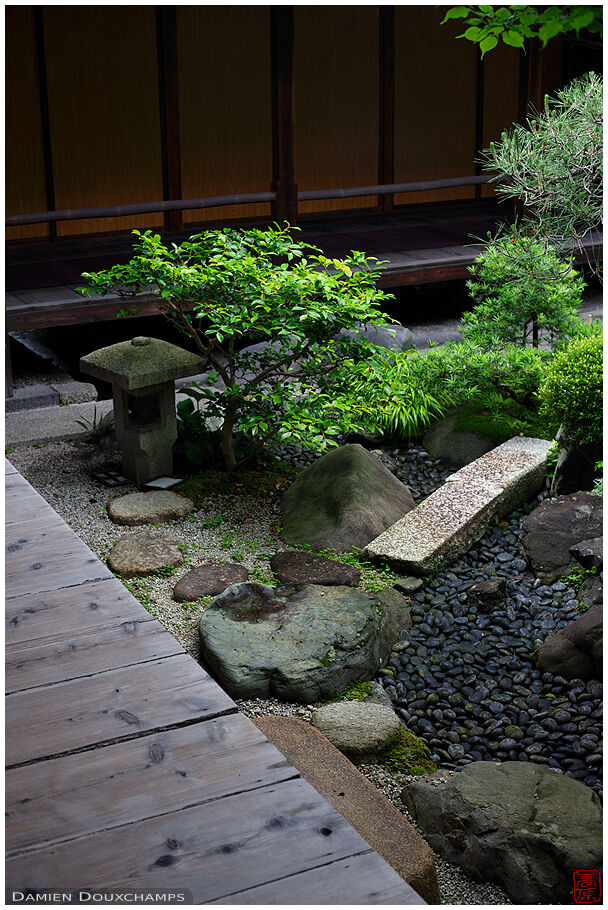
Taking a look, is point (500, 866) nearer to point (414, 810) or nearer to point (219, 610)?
point (414, 810)

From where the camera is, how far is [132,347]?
5867 millimetres

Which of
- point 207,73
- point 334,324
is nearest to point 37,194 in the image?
point 207,73

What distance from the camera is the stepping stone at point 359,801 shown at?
2.92 metres

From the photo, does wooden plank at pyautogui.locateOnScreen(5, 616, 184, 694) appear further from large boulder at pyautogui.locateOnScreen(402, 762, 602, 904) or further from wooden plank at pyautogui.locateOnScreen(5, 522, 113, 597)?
large boulder at pyautogui.locateOnScreen(402, 762, 602, 904)

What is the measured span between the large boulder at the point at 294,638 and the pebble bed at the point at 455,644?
0.31 feet

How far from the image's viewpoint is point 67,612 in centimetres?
262

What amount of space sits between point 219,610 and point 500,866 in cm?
181

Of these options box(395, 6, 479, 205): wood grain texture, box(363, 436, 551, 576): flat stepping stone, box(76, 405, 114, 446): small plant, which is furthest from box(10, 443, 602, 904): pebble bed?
box(395, 6, 479, 205): wood grain texture

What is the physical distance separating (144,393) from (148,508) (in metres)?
0.70

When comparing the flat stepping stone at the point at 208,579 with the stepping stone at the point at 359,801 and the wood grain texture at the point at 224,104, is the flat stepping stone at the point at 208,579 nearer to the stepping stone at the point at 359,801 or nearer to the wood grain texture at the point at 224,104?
the stepping stone at the point at 359,801

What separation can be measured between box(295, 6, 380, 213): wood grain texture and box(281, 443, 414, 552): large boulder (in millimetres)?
6134

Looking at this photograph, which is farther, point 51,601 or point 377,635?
point 377,635

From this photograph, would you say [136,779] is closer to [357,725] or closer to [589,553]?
[357,725]

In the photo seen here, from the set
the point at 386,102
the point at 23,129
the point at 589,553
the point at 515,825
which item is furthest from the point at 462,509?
the point at 386,102
